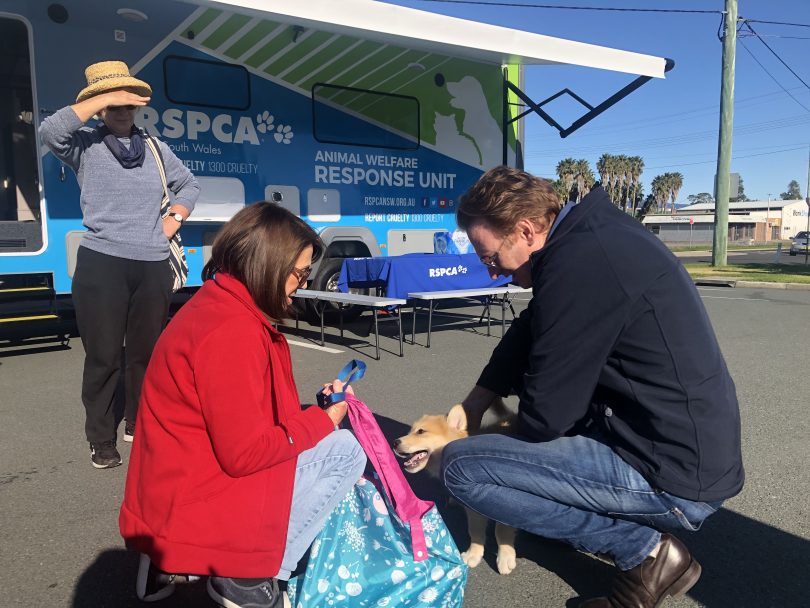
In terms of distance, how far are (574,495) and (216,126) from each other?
5.90m

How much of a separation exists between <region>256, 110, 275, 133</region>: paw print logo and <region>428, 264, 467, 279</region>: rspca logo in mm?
2469

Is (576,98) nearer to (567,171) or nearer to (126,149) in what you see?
(126,149)

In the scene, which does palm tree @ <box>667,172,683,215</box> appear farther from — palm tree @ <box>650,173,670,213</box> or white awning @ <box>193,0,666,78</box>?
white awning @ <box>193,0,666,78</box>

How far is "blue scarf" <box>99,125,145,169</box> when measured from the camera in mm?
3344

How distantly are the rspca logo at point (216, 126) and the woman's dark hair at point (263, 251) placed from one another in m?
4.84

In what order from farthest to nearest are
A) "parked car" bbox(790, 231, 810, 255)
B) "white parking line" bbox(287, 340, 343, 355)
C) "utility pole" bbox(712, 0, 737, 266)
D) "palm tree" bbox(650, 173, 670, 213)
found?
"palm tree" bbox(650, 173, 670, 213)
"parked car" bbox(790, 231, 810, 255)
"utility pole" bbox(712, 0, 737, 266)
"white parking line" bbox(287, 340, 343, 355)

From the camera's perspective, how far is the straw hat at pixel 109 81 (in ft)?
10.5

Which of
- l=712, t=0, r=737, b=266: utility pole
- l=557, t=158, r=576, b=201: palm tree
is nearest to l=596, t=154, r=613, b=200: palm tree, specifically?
l=557, t=158, r=576, b=201: palm tree

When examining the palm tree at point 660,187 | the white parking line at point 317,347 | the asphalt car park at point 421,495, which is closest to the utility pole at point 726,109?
the asphalt car park at point 421,495

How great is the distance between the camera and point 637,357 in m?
1.85

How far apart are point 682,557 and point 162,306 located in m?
2.96

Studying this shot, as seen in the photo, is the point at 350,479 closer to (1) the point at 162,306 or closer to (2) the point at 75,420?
(1) the point at 162,306

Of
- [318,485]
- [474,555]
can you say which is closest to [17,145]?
[318,485]

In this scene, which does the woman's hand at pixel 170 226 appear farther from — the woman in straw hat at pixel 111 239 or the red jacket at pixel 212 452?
the red jacket at pixel 212 452
